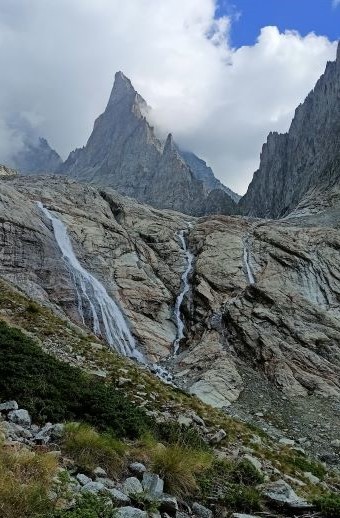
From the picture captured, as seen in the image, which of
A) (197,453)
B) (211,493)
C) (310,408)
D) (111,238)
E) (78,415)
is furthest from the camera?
(111,238)

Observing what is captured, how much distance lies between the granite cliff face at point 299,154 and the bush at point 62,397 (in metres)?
113

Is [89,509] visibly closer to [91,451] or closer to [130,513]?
[130,513]

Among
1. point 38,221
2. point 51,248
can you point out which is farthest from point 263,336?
point 38,221

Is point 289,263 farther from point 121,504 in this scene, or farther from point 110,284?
point 121,504

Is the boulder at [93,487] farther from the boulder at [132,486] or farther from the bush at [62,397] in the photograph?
→ the bush at [62,397]

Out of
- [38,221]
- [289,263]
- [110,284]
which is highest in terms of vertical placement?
[289,263]

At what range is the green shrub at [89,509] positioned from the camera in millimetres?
6996

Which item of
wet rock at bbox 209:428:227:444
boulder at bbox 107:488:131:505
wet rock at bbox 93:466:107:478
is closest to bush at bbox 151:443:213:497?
wet rock at bbox 93:466:107:478

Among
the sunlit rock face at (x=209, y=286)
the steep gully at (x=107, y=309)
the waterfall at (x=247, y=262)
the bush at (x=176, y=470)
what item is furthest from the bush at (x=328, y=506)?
the waterfall at (x=247, y=262)

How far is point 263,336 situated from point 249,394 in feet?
26.0

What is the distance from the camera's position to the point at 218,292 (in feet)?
163

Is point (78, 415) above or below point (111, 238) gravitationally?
below

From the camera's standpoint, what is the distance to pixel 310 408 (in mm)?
32312

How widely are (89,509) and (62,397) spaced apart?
7343 mm
